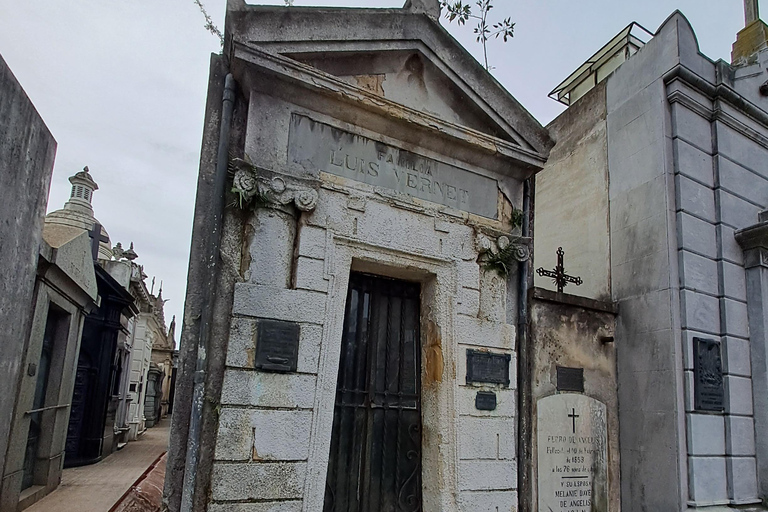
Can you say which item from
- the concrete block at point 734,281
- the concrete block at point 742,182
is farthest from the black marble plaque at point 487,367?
the concrete block at point 742,182

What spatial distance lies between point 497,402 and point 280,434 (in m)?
1.98

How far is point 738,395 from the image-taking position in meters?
5.57

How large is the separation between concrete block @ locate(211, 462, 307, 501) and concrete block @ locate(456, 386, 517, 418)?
1.44m

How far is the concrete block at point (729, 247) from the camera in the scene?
585cm

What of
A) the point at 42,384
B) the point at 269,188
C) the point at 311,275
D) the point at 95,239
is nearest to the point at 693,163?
the point at 311,275

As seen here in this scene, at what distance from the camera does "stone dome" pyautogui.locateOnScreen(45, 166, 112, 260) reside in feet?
48.3

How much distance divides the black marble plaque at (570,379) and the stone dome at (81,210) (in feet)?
44.2

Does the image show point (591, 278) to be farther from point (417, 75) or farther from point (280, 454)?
point (280, 454)

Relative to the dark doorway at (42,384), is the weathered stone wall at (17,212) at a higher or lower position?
higher

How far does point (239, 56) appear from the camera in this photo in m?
3.89

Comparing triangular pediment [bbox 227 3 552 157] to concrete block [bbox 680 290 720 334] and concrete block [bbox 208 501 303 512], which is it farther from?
concrete block [bbox 208 501 303 512]

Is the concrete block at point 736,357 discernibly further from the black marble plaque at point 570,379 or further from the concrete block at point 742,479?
the black marble plaque at point 570,379

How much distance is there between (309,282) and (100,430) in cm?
877

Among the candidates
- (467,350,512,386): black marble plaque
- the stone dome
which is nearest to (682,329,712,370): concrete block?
(467,350,512,386): black marble plaque
